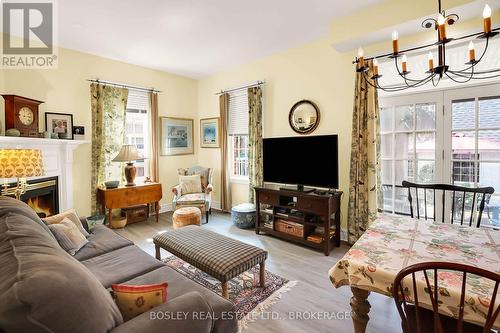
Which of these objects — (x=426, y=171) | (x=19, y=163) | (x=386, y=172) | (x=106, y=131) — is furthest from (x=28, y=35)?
(x=426, y=171)

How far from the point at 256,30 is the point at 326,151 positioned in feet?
6.03

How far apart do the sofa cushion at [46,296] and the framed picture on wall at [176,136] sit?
13.5 feet

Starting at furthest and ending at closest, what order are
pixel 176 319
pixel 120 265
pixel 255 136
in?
pixel 255 136
pixel 120 265
pixel 176 319

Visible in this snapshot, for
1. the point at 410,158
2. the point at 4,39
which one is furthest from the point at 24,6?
the point at 410,158

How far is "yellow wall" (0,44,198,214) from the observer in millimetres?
3412

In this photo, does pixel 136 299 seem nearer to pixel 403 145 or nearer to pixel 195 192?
pixel 403 145

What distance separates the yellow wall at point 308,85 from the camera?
3412mm

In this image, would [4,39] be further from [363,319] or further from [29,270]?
[363,319]

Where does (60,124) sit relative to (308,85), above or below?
below

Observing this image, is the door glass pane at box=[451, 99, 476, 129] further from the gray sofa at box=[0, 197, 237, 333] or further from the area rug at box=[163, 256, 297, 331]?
the gray sofa at box=[0, 197, 237, 333]

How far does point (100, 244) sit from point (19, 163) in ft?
3.07

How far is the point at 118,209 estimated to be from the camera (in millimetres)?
4367

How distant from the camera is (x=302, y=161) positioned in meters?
3.40

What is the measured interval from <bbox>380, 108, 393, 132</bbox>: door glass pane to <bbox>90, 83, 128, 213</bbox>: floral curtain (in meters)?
4.09
